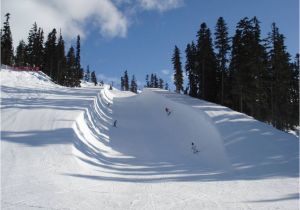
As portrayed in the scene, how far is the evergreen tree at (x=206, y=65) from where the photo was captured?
173ft

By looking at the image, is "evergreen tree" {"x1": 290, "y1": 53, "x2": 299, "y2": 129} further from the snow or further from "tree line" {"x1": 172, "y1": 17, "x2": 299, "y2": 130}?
the snow

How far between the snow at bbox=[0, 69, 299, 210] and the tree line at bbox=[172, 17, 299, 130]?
1112cm

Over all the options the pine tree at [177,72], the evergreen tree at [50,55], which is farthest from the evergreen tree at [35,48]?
the pine tree at [177,72]

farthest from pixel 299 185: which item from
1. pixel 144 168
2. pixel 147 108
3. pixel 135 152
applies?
pixel 147 108

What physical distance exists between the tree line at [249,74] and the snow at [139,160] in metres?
11.1

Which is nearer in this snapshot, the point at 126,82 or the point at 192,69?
the point at 192,69

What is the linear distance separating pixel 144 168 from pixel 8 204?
8788 millimetres

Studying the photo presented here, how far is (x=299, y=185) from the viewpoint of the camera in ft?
46.8

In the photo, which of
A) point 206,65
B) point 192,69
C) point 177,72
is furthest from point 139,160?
point 177,72

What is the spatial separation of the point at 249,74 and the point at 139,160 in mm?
26020

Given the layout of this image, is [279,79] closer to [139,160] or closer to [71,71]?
[139,160]

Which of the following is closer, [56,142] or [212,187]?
[212,187]

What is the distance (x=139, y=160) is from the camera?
19797 mm

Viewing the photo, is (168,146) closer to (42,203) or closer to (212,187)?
(212,187)
